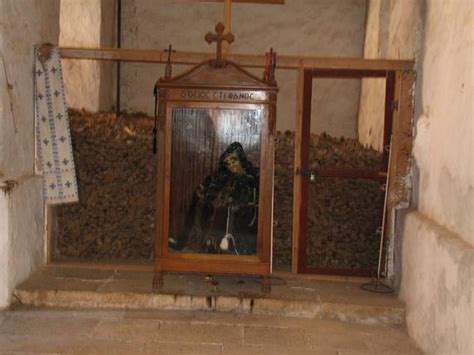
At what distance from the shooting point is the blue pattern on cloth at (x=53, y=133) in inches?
175

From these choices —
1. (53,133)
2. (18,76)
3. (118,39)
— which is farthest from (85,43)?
(18,76)

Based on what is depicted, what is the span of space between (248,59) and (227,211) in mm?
1189

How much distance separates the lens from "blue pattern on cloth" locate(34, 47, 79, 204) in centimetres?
443

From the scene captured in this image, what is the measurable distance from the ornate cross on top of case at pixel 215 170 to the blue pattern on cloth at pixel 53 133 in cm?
91

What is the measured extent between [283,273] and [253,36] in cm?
296

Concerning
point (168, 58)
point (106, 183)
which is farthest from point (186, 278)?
point (168, 58)

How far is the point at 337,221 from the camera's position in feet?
16.6

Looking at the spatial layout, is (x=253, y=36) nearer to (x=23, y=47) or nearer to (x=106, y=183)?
(x=106, y=183)

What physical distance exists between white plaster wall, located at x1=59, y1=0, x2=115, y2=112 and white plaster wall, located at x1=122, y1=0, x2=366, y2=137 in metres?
0.45

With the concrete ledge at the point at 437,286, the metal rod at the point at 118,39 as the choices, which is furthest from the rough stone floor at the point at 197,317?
the metal rod at the point at 118,39

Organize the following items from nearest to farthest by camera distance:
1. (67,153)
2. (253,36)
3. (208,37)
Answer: (208,37) → (67,153) → (253,36)

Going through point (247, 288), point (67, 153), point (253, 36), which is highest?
point (253, 36)

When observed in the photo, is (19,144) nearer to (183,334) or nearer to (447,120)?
(183,334)

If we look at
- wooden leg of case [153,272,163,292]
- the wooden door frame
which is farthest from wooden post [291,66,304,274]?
wooden leg of case [153,272,163,292]
